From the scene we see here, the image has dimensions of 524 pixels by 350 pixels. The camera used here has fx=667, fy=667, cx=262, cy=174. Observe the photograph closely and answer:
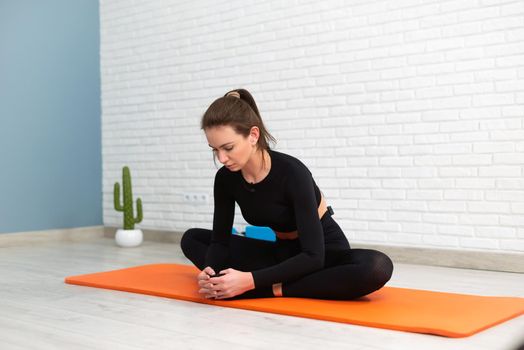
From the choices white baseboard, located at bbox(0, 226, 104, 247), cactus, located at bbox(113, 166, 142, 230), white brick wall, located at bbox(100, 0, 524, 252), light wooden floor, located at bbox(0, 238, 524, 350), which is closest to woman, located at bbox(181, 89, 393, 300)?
light wooden floor, located at bbox(0, 238, 524, 350)

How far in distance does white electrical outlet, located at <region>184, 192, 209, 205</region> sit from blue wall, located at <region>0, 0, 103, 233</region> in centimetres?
100

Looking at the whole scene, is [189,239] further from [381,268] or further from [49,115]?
[49,115]

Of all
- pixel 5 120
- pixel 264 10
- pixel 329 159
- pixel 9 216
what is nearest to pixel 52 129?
pixel 5 120

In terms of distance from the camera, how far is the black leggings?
8.38ft

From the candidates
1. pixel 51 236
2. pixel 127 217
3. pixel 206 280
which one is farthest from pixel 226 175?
pixel 51 236

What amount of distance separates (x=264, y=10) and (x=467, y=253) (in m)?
2.10

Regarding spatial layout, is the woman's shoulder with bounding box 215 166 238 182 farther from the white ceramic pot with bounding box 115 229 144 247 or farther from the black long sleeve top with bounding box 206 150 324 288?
the white ceramic pot with bounding box 115 229 144 247

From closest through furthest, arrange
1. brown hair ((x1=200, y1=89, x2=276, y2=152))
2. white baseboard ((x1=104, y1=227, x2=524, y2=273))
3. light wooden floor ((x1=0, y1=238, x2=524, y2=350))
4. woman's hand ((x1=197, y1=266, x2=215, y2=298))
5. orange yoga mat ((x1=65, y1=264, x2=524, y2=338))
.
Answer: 1. light wooden floor ((x1=0, y1=238, x2=524, y2=350))
2. orange yoga mat ((x1=65, y1=264, x2=524, y2=338))
3. brown hair ((x1=200, y1=89, x2=276, y2=152))
4. woman's hand ((x1=197, y1=266, x2=215, y2=298))
5. white baseboard ((x1=104, y1=227, x2=524, y2=273))

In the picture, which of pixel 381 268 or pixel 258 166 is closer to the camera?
pixel 381 268

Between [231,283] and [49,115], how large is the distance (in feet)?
10.6

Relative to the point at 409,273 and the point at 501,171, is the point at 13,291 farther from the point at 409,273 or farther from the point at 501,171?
the point at 501,171

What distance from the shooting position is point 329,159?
13.9 ft

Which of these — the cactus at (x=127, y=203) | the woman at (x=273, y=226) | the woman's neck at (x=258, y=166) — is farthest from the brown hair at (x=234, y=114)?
the cactus at (x=127, y=203)

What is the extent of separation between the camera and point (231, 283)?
256cm
